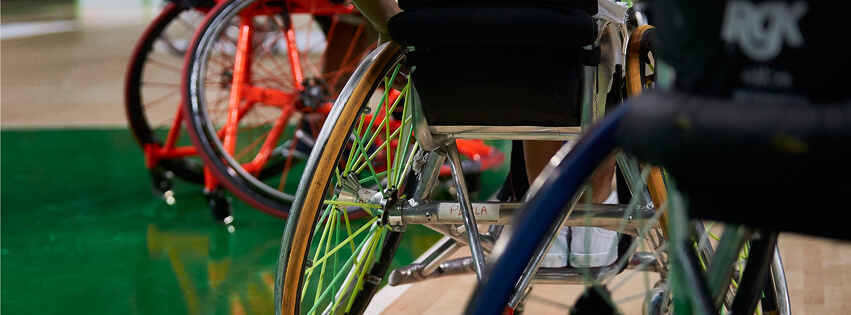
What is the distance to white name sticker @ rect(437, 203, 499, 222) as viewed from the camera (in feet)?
4.63

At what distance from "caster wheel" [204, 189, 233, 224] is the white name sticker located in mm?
1547

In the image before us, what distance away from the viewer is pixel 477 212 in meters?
1.41

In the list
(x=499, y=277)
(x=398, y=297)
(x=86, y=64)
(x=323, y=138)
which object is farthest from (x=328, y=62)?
(x=86, y=64)

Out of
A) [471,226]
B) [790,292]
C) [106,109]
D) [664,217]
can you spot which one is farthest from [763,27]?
[106,109]

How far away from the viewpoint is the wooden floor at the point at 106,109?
2.14m

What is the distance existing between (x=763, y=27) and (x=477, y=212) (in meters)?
0.82

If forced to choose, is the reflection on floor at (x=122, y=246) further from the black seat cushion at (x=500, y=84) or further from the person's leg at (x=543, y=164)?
the black seat cushion at (x=500, y=84)

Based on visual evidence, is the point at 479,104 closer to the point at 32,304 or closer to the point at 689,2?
the point at 689,2

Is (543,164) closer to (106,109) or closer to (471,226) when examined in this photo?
(471,226)

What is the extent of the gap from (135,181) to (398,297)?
168 cm

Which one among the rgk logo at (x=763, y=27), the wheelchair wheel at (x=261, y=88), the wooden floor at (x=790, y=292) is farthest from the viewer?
the wheelchair wheel at (x=261, y=88)

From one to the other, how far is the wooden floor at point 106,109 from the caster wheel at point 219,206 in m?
0.85

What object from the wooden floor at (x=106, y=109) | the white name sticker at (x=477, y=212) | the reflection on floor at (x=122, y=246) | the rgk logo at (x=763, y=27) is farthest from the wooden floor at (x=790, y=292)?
the rgk logo at (x=763, y=27)

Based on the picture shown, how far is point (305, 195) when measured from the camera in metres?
1.32
